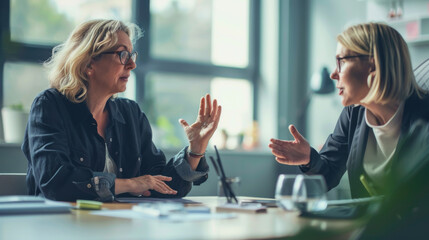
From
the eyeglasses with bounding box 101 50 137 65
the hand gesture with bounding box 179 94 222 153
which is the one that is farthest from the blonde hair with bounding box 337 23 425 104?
the eyeglasses with bounding box 101 50 137 65

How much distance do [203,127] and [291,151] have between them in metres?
0.38

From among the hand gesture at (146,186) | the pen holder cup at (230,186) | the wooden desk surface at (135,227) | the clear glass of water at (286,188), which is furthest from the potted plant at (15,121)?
the clear glass of water at (286,188)

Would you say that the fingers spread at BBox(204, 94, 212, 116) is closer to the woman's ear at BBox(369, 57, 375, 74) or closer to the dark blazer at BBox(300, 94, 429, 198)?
the dark blazer at BBox(300, 94, 429, 198)

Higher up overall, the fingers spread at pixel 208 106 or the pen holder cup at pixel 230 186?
the fingers spread at pixel 208 106

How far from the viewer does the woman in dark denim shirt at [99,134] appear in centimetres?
170

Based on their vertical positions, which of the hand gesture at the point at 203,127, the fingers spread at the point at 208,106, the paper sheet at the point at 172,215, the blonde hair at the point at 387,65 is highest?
the blonde hair at the point at 387,65

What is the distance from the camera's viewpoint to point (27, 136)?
6.46 ft

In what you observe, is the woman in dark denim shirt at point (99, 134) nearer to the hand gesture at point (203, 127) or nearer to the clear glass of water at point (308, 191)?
the hand gesture at point (203, 127)

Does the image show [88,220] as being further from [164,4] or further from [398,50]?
[164,4]

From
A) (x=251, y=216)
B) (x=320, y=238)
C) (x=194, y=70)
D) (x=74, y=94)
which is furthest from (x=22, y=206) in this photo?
(x=194, y=70)

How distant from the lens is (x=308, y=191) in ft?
3.73

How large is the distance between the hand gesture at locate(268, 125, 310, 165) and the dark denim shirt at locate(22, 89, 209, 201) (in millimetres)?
323

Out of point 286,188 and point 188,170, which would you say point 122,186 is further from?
point 286,188

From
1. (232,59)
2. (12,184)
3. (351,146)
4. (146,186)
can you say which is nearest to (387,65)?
(351,146)
